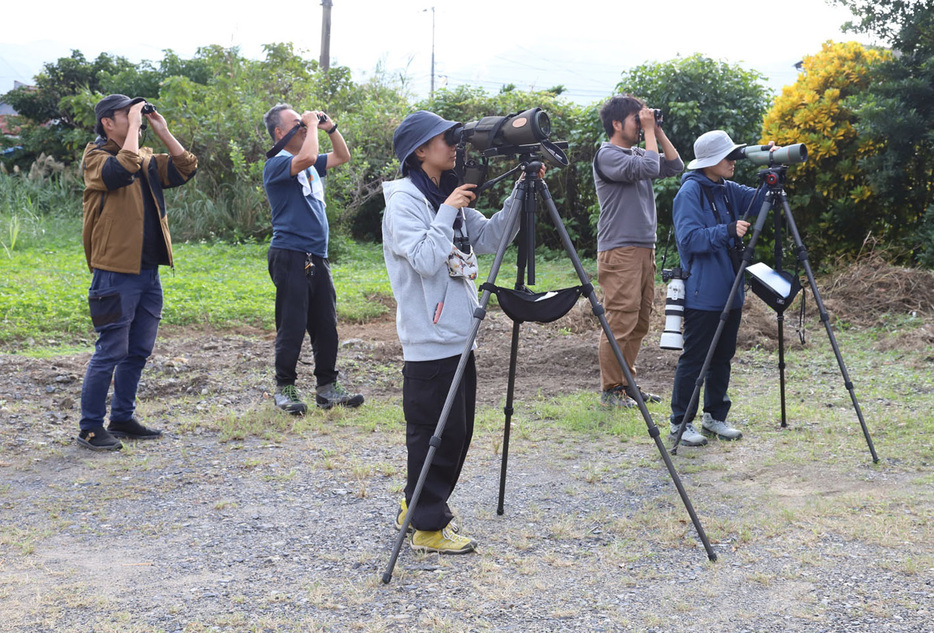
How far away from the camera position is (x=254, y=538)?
159 inches

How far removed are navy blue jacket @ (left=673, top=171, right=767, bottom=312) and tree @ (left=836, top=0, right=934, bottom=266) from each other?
15.8ft

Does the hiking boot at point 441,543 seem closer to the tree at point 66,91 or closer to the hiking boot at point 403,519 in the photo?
the hiking boot at point 403,519

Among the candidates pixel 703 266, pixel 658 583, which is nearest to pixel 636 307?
pixel 703 266

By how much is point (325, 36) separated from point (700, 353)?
16.4 m

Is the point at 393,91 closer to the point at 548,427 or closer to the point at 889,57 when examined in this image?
the point at 889,57

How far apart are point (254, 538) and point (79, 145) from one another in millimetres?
17779

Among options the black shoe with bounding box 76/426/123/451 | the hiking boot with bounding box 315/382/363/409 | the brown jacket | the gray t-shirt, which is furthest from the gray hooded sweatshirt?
the hiking boot with bounding box 315/382/363/409

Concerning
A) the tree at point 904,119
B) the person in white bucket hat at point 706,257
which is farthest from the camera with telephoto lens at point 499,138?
the tree at point 904,119

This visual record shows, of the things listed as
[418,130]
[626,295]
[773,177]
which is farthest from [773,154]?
[418,130]

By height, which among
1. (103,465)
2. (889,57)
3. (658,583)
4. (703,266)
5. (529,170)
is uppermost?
(889,57)

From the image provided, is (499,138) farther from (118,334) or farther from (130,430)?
(130,430)

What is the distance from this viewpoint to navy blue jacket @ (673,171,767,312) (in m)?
5.13

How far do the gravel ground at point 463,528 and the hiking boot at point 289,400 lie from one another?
0.41ft

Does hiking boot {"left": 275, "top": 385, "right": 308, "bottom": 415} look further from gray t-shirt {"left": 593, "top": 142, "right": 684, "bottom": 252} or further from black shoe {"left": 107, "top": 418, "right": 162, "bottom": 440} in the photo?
gray t-shirt {"left": 593, "top": 142, "right": 684, "bottom": 252}
